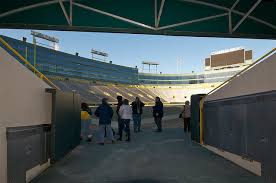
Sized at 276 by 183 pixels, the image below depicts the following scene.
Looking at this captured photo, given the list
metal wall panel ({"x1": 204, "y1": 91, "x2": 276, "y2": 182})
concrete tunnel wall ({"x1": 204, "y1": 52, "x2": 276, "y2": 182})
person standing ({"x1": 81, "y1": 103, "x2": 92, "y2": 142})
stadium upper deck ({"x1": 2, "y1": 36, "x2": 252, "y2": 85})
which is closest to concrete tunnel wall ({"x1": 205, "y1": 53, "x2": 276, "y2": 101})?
concrete tunnel wall ({"x1": 204, "y1": 52, "x2": 276, "y2": 182})

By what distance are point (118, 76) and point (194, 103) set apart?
303 feet

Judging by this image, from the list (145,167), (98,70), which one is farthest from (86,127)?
(98,70)

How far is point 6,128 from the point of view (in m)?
4.29

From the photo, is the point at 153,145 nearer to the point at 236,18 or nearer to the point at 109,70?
the point at 236,18

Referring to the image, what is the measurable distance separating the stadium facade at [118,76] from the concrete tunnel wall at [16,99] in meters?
59.1

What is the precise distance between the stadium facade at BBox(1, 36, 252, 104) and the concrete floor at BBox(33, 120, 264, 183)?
185 feet

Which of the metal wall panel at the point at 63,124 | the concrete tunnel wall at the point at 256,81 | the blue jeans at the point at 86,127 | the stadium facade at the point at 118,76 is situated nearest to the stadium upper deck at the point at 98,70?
the stadium facade at the point at 118,76

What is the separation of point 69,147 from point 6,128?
461 cm

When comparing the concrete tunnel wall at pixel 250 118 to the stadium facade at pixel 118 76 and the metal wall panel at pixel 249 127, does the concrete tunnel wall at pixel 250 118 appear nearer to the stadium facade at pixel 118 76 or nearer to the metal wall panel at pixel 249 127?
the metal wall panel at pixel 249 127

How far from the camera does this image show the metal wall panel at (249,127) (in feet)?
16.2

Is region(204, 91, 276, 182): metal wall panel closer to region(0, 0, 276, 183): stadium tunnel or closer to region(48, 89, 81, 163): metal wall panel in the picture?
region(0, 0, 276, 183): stadium tunnel

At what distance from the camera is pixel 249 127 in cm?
593

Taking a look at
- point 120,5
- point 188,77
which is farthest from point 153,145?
point 188,77

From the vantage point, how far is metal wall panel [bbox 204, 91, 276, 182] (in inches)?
194
